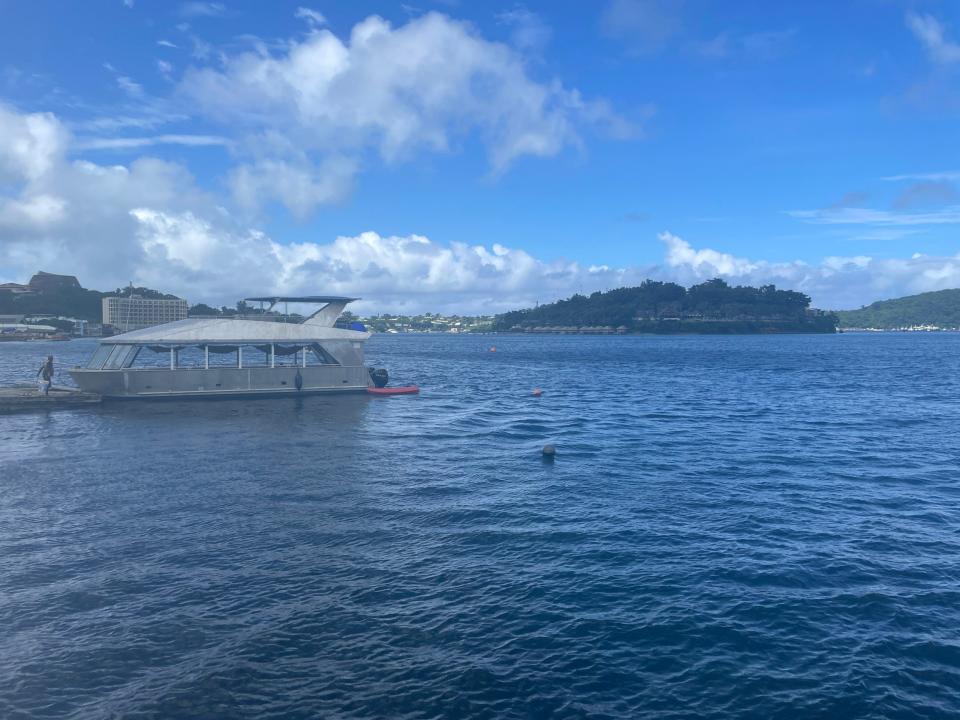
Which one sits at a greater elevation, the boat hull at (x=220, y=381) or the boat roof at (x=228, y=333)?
the boat roof at (x=228, y=333)

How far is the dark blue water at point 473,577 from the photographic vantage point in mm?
12227

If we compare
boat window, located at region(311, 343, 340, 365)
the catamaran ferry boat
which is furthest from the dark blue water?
boat window, located at region(311, 343, 340, 365)

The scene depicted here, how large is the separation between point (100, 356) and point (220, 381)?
8.64 meters

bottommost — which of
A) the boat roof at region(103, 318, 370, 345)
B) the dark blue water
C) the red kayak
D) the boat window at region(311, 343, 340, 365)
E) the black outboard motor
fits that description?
the dark blue water

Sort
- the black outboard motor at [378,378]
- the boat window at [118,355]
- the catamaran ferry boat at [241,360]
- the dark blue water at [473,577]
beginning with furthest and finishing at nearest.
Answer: the black outboard motor at [378,378], the boat window at [118,355], the catamaran ferry boat at [241,360], the dark blue water at [473,577]

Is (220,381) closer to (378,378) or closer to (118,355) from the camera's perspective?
(118,355)

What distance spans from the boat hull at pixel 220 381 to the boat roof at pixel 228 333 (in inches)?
84.7

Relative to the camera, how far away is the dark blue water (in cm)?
1223

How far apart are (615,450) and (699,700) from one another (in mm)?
22613

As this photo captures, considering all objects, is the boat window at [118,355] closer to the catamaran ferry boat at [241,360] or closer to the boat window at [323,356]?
the catamaran ferry boat at [241,360]

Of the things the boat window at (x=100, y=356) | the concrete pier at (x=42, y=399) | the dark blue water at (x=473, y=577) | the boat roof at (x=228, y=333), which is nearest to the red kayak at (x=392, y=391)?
the boat roof at (x=228, y=333)

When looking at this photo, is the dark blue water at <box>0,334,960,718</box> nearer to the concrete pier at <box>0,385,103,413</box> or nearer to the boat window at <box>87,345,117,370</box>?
the concrete pier at <box>0,385,103,413</box>

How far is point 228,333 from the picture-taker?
5166 cm

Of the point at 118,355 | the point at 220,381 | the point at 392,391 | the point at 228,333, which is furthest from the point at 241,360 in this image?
the point at 392,391
